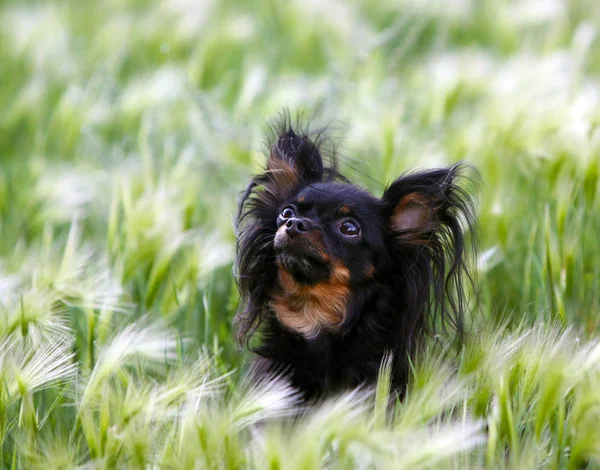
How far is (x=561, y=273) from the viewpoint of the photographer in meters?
3.28

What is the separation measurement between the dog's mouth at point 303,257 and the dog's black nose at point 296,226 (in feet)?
0.06

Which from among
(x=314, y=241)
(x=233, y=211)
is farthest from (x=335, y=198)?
(x=233, y=211)

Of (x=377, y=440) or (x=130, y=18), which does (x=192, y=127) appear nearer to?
(x=130, y=18)

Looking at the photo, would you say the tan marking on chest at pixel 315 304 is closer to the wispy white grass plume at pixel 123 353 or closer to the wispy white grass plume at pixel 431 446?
the wispy white grass plume at pixel 123 353

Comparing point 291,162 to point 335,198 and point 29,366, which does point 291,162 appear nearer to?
point 335,198

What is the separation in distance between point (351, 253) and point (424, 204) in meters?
0.31

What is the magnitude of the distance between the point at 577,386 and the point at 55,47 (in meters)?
4.77

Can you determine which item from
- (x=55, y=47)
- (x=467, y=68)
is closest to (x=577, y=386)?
(x=467, y=68)

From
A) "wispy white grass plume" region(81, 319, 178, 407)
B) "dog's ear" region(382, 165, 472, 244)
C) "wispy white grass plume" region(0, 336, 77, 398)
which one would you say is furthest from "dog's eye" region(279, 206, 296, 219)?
"wispy white grass plume" region(0, 336, 77, 398)

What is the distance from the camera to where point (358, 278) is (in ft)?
10.2

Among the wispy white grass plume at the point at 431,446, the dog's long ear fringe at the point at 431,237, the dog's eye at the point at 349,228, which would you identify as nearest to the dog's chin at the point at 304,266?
the dog's eye at the point at 349,228

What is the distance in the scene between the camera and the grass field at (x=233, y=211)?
2.33 m

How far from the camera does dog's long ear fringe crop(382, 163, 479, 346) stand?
3002 mm

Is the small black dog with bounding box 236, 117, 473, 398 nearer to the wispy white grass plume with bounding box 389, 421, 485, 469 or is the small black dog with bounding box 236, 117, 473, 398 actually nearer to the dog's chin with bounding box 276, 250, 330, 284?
the dog's chin with bounding box 276, 250, 330, 284
